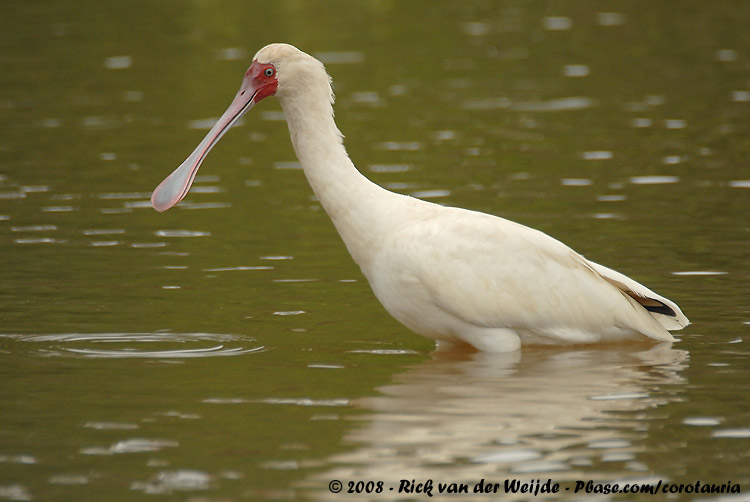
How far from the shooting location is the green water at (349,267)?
933cm

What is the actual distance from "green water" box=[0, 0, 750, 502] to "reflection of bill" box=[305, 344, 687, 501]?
3cm

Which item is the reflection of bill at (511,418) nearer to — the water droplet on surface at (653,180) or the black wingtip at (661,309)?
the black wingtip at (661,309)

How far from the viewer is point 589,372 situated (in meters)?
11.4

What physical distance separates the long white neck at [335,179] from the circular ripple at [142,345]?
1.35 meters

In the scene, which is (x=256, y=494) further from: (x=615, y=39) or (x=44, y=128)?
(x=615, y=39)

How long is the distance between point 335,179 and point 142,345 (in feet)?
7.21

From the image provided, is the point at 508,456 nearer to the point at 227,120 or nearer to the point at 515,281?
the point at 515,281

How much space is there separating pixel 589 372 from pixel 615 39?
21.4 m

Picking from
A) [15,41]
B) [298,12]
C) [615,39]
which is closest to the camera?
[615,39]

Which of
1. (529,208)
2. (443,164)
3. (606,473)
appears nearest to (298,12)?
(443,164)

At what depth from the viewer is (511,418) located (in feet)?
32.9

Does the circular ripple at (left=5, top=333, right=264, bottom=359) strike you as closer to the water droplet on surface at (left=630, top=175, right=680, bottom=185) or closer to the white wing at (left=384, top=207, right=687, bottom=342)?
the white wing at (left=384, top=207, right=687, bottom=342)

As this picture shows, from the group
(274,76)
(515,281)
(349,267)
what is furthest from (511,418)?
(349,267)

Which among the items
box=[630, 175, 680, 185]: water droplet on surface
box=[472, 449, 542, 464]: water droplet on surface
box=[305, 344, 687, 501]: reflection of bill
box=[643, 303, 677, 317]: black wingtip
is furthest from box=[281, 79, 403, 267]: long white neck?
box=[630, 175, 680, 185]: water droplet on surface
